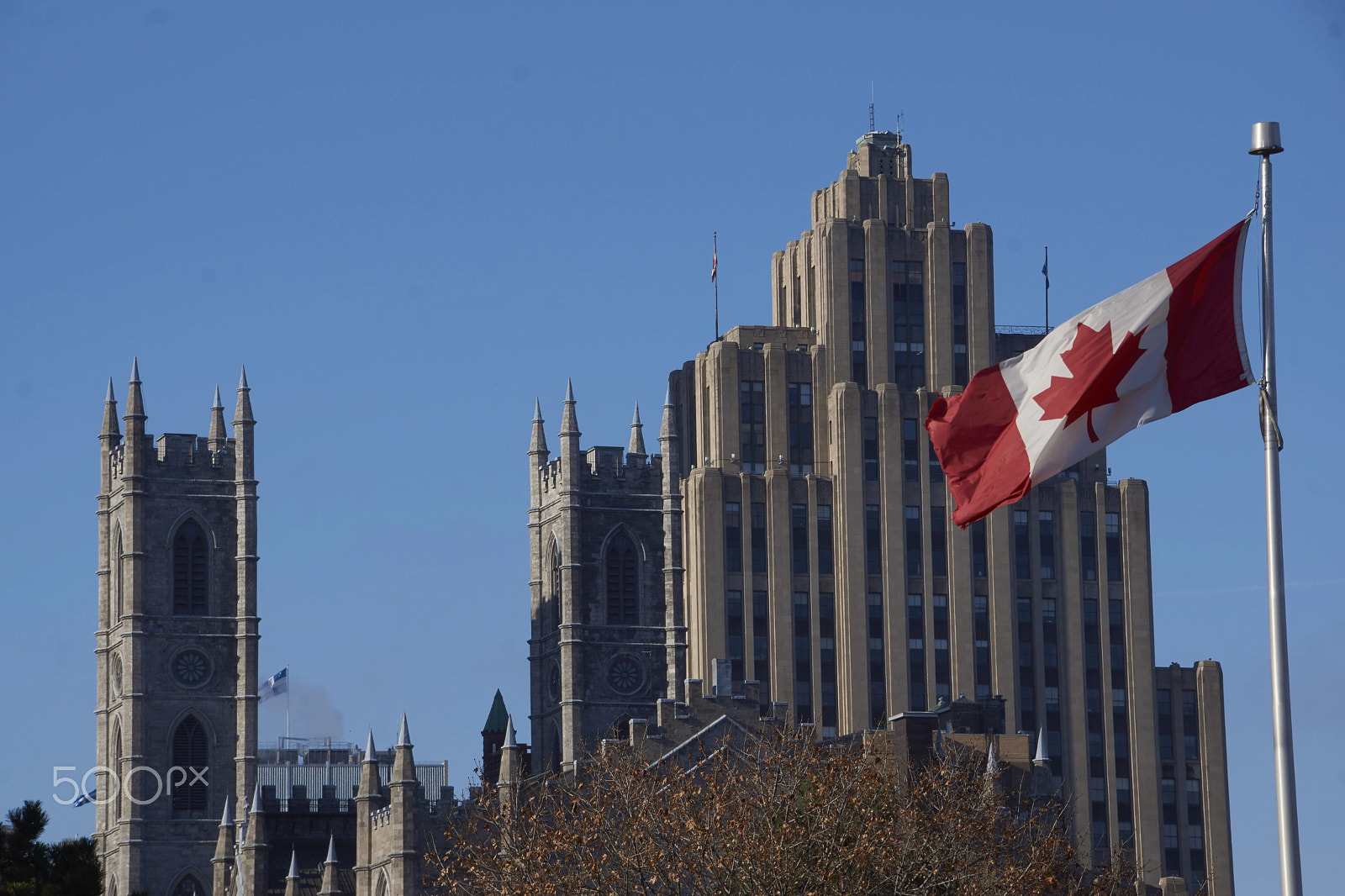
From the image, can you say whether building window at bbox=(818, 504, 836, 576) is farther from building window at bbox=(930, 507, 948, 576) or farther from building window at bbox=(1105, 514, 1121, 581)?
building window at bbox=(1105, 514, 1121, 581)

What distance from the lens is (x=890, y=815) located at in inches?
2025

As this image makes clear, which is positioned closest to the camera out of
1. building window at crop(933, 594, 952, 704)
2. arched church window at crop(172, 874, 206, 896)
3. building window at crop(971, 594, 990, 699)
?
arched church window at crop(172, 874, 206, 896)

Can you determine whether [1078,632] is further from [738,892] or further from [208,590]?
[738,892]

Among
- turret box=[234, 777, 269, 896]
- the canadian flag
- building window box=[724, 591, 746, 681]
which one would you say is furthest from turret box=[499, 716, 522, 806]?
building window box=[724, 591, 746, 681]

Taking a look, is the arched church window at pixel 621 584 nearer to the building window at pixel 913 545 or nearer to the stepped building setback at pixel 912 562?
the stepped building setback at pixel 912 562

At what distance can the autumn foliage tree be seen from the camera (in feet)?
151

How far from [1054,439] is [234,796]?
342 feet

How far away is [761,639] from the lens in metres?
154

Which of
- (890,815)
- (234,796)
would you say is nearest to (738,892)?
(890,815)

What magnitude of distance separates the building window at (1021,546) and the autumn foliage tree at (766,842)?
103 meters

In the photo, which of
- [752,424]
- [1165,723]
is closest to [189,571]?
[752,424]

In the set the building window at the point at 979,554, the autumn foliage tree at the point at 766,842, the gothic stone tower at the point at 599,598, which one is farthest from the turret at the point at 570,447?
the autumn foliage tree at the point at 766,842

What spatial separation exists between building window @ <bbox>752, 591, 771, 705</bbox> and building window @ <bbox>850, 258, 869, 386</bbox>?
16.9 meters

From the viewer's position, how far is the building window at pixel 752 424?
162000 millimetres
